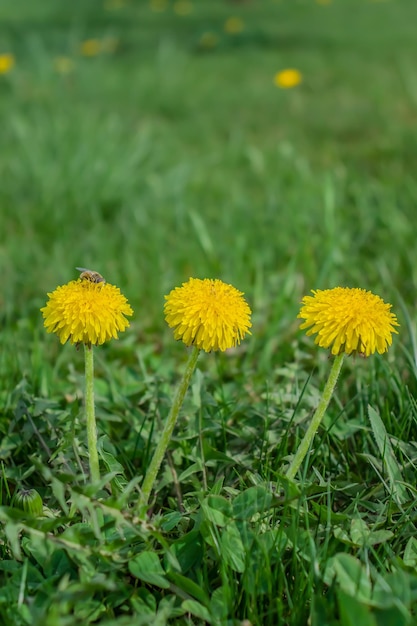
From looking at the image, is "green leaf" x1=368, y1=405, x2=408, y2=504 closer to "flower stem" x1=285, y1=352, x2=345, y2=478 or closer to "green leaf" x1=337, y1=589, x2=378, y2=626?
"flower stem" x1=285, y1=352, x2=345, y2=478

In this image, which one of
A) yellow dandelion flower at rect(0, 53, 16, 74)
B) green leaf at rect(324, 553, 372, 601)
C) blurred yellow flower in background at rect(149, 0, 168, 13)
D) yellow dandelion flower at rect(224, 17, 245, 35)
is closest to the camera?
green leaf at rect(324, 553, 372, 601)

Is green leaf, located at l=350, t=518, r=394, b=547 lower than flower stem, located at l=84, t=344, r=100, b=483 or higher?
lower

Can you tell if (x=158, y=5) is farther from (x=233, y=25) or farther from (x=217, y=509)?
(x=217, y=509)

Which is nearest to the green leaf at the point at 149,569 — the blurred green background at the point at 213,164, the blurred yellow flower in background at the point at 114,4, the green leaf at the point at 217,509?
the green leaf at the point at 217,509

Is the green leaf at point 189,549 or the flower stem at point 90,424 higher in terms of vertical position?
the flower stem at point 90,424

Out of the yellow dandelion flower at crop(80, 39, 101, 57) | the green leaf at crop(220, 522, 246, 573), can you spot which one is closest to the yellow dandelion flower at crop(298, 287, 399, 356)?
the green leaf at crop(220, 522, 246, 573)

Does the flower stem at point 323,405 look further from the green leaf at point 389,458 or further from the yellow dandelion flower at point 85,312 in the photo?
the yellow dandelion flower at point 85,312

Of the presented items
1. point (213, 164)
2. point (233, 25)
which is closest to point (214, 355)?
point (213, 164)
